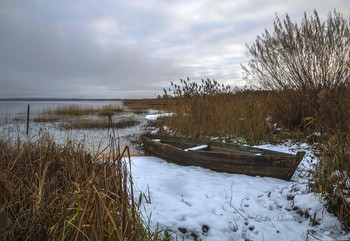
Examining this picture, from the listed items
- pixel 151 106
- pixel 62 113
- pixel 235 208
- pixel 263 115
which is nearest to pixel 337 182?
pixel 235 208

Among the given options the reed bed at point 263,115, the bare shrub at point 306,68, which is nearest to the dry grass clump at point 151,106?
the reed bed at point 263,115

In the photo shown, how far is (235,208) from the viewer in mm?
2834

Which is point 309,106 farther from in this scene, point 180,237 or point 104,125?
point 104,125

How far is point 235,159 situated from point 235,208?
1.34 meters

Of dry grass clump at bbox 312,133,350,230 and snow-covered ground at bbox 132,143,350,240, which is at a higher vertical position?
dry grass clump at bbox 312,133,350,230

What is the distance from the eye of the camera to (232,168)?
4.14m

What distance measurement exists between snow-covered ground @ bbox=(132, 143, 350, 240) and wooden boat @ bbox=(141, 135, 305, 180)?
16 centimetres

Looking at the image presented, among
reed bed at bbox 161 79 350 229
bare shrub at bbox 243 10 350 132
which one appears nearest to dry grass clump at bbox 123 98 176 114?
reed bed at bbox 161 79 350 229

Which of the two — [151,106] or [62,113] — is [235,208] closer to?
[62,113]

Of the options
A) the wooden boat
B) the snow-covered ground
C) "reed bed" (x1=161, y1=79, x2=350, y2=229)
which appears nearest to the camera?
the snow-covered ground

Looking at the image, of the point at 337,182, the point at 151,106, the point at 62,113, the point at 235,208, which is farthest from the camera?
the point at 151,106

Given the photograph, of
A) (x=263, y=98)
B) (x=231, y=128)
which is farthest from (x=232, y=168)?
(x=263, y=98)

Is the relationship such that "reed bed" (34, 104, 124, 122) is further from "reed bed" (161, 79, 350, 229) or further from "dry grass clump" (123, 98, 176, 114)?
"reed bed" (161, 79, 350, 229)

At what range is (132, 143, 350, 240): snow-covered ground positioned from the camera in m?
2.35
